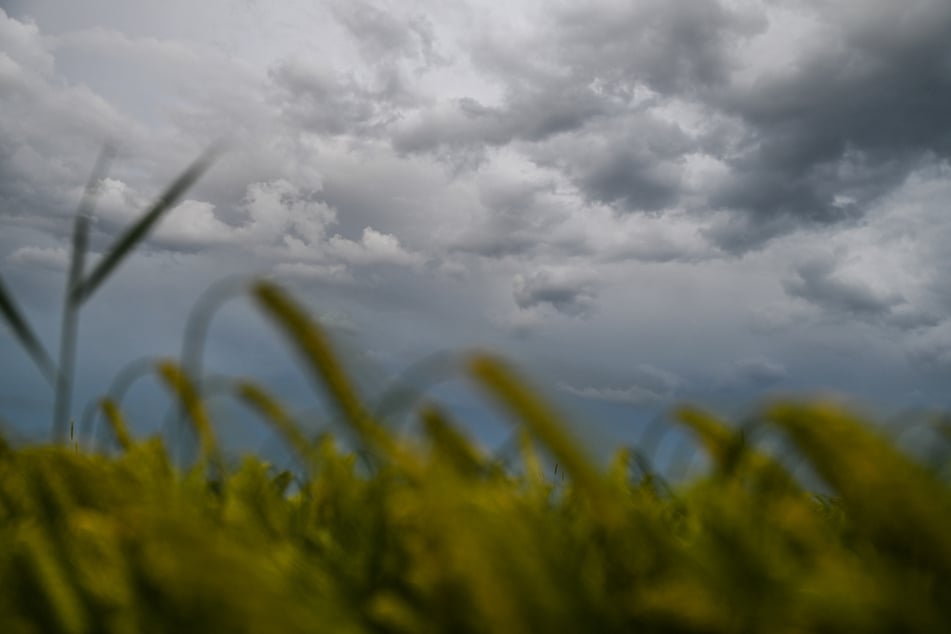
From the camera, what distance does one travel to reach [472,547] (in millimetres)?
757

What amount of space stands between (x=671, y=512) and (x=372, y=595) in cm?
91

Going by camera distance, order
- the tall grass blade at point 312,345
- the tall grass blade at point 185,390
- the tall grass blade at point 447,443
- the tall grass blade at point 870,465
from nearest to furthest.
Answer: the tall grass blade at point 870,465 < the tall grass blade at point 312,345 < the tall grass blade at point 447,443 < the tall grass blade at point 185,390

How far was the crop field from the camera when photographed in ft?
2.35

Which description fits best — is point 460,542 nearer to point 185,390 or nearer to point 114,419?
point 185,390

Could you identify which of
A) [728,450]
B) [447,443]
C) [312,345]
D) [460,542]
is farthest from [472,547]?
[728,450]

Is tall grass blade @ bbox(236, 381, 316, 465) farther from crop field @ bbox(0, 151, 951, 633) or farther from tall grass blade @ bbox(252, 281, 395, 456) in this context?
tall grass blade @ bbox(252, 281, 395, 456)

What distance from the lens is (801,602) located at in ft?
2.37

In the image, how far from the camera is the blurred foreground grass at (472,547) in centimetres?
71

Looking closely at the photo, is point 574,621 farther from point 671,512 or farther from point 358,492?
point 671,512

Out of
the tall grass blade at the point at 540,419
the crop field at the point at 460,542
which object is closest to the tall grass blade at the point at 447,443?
the crop field at the point at 460,542

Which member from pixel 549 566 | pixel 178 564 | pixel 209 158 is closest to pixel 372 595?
pixel 549 566

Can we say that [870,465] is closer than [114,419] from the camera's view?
Yes

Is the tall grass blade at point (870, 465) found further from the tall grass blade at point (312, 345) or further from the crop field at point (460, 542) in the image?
the tall grass blade at point (312, 345)

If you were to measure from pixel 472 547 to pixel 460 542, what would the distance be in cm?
1
